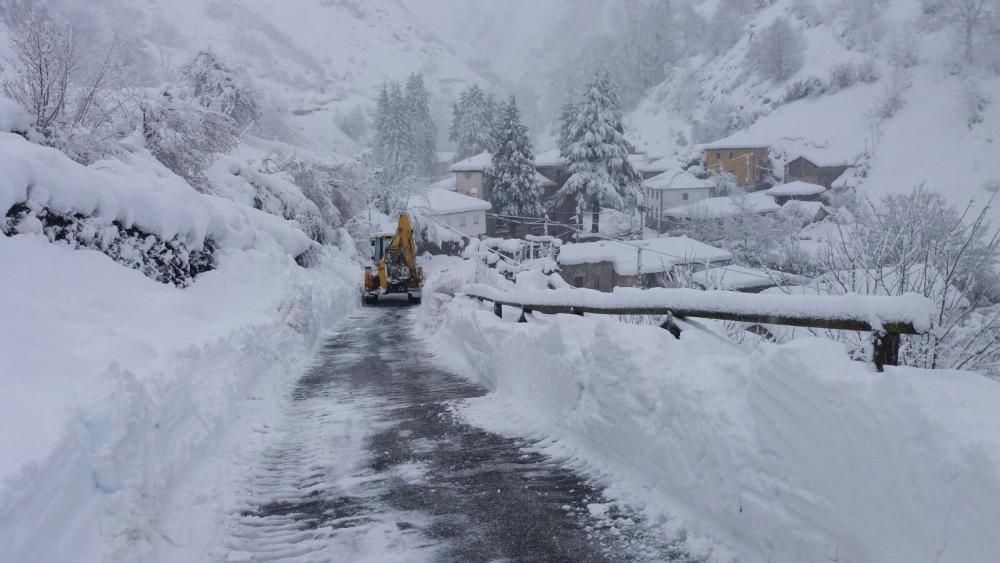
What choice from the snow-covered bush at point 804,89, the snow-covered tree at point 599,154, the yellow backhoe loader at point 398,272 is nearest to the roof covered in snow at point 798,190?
the snow-covered tree at point 599,154

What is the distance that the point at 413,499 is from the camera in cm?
529

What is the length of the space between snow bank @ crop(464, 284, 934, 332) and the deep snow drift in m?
0.25

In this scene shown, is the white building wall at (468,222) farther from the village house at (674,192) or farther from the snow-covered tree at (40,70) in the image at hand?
the snow-covered tree at (40,70)

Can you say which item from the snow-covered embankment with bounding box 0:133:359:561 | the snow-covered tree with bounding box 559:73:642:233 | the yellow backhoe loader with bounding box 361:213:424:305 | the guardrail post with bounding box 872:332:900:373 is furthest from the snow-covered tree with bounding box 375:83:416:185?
the guardrail post with bounding box 872:332:900:373

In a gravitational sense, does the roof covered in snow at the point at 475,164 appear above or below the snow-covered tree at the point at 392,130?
below

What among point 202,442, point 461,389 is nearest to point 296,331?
point 461,389

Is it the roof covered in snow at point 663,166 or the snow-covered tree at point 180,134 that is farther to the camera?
the roof covered in snow at point 663,166

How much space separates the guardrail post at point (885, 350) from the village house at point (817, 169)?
66.1m

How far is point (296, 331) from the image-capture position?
13.5 metres

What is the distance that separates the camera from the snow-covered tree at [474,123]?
8106cm

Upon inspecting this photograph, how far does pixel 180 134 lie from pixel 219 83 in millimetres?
22470

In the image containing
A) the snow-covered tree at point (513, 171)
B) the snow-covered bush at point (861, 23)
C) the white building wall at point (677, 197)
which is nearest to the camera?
the snow-covered tree at point (513, 171)

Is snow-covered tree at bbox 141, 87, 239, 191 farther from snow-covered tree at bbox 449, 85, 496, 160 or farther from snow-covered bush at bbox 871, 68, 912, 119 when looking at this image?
snow-covered bush at bbox 871, 68, 912, 119

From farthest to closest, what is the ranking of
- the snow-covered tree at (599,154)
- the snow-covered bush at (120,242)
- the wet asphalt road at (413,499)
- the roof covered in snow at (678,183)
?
the roof covered in snow at (678,183) < the snow-covered tree at (599,154) < the snow-covered bush at (120,242) < the wet asphalt road at (413,499)
